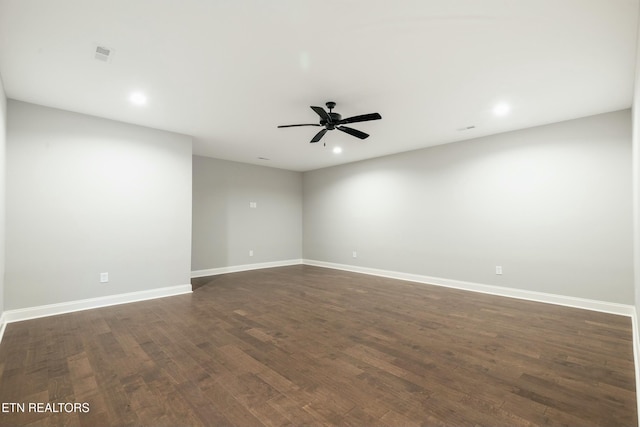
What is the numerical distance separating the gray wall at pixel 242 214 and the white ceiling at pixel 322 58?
243cm

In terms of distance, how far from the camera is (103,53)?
252 centimetres

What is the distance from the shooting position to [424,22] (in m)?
2.13

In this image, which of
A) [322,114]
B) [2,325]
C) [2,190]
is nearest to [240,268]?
[2,325]

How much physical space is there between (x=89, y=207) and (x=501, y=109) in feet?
18.4

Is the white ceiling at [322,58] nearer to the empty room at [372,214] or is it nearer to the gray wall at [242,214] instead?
the empty room at [372,214]

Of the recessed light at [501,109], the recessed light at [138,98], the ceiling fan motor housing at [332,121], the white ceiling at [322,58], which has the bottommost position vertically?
the ceiling fan motor housing at [332,121]

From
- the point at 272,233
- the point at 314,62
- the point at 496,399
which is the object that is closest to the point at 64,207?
the point at 314,62

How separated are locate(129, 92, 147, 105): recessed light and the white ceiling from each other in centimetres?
10

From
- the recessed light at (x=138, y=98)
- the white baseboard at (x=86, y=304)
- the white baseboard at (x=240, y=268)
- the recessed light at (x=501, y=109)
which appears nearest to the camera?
the recessed light at (x=138, y=98)

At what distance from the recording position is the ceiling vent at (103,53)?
2.44m

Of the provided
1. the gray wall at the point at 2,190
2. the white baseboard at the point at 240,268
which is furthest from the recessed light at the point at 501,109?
the white baseboard at the point at 240,268

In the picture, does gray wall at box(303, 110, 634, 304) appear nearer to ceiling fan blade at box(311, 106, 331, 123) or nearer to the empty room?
the empty room

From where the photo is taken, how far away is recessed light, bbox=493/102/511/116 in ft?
11.9

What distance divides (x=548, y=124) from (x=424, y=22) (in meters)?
3.36
